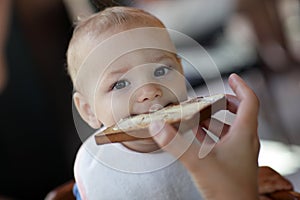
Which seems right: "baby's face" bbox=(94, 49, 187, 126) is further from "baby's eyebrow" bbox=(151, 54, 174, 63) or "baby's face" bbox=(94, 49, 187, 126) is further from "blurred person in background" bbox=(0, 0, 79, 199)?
"blurred person in background" bbox=(0, 0, 79, 199)

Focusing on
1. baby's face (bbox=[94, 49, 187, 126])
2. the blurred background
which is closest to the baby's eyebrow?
baby's face (bbox=[94, 49, 187, 126])

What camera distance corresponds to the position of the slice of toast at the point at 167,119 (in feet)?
1.24

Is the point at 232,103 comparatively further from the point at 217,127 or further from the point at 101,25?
the point at 101,25

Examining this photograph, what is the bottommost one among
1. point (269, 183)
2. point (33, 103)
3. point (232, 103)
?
point (33, 103)

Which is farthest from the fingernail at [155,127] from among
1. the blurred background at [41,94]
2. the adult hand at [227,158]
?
the blurred background at [41,94]

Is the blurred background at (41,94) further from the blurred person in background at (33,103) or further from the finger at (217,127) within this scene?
the finger at (217,127)

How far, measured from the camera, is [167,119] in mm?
377

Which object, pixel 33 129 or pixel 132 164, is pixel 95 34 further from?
pixel 33 129

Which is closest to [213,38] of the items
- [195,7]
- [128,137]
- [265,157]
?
[195,7]

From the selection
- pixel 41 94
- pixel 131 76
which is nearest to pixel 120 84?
pixel 131 76

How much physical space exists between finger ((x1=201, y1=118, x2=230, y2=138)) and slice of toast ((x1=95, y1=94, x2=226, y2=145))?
16 millimetres

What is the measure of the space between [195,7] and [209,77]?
1251mm

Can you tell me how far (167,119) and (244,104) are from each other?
0.06 m

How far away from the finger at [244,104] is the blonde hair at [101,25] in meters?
0.10
